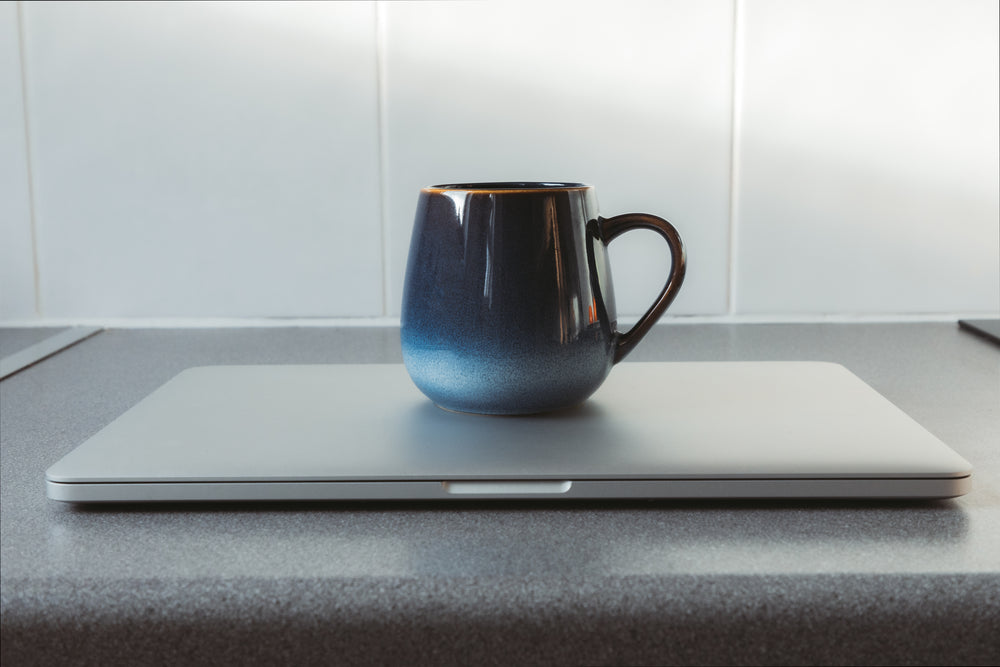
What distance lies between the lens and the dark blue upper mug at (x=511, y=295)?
51 centimetres

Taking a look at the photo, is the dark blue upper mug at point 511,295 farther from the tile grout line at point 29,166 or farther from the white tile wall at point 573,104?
the tile grout line at point 29,166

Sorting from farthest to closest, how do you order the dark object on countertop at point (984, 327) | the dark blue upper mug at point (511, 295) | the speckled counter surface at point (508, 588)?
the dark object on countertop at point (984, 327)
the dark blue upper mug at point (511, 295)
the speckled counter surface at point (508, 588)

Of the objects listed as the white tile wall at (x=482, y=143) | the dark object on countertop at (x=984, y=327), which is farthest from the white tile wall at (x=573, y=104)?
the dark object on countertop at (x=984, y=327)

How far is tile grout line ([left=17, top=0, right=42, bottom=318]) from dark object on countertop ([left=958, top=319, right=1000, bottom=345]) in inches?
36.1

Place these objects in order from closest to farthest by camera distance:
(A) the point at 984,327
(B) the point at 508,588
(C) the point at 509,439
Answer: (B) the point at 508,588 → (C) the point at 509,439 → (A) the point at 984,327

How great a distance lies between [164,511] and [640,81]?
2.18ft

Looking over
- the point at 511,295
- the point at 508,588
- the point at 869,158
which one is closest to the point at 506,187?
the point at 511,295

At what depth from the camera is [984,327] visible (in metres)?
0.93

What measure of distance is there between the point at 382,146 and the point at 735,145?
35cm

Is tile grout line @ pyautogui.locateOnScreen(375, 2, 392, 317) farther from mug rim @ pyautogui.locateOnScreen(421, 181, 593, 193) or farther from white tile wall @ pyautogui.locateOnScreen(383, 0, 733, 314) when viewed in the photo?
mug rim @ pyautogui.locateOnScreen(421, 181, 593, 193)

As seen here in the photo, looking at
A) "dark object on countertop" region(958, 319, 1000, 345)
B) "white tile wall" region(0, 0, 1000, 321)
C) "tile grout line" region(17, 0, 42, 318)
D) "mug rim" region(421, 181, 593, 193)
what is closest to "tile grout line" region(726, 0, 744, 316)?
"white tile wall" region(0, 0, 1000, 321)

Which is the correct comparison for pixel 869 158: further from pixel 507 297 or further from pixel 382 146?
pixel 507 297

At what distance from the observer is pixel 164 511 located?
1.55 feet

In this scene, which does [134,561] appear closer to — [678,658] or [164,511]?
[164,511]
